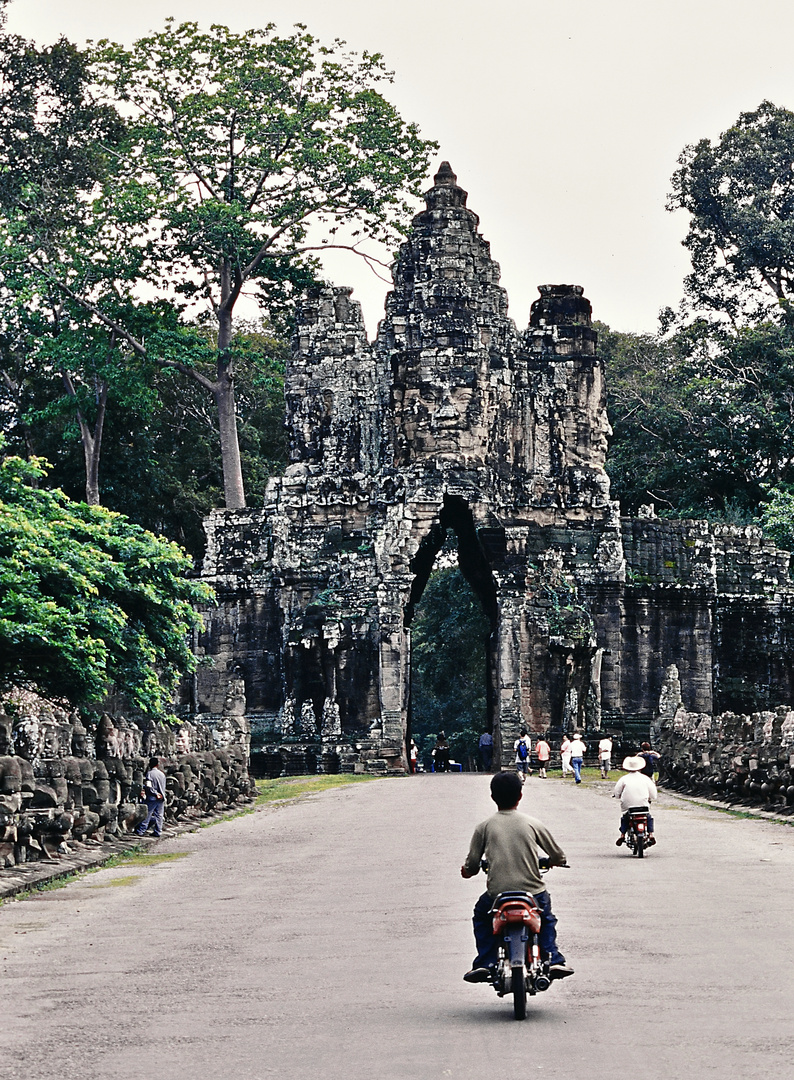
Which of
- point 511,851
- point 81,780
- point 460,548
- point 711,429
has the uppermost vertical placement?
point 711,429

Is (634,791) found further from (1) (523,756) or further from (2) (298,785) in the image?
(2) (298,785)

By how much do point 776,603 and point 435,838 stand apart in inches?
1204

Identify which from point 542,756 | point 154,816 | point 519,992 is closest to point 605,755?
point 542,756

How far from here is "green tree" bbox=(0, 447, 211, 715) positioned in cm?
2722

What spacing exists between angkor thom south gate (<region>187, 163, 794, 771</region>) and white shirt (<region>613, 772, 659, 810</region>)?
2672 cm

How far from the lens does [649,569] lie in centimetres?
4975

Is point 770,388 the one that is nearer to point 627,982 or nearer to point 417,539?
point 417,539

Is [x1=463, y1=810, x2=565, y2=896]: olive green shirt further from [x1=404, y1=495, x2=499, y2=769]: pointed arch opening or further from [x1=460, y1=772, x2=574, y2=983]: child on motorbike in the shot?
[x1=404, y1=495, x2=499, y2=769]: pointed arch opening

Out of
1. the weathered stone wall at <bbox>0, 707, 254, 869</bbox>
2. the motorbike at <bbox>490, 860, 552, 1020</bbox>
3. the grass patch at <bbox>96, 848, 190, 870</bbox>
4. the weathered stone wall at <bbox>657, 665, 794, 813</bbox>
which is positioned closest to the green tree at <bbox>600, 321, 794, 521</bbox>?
the weathered stone wall at <bbox>657, 665, 794, 813</bbox>

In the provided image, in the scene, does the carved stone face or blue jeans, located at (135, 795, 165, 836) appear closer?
the carved stone face

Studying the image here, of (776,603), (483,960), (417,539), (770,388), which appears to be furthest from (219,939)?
(770,388)

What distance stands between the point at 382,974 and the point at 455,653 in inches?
2112

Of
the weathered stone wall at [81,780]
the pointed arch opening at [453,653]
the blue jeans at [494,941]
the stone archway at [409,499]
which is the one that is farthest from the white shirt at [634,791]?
the pointed arch opening at [453,653]

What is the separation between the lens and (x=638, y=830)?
61.9 feet
